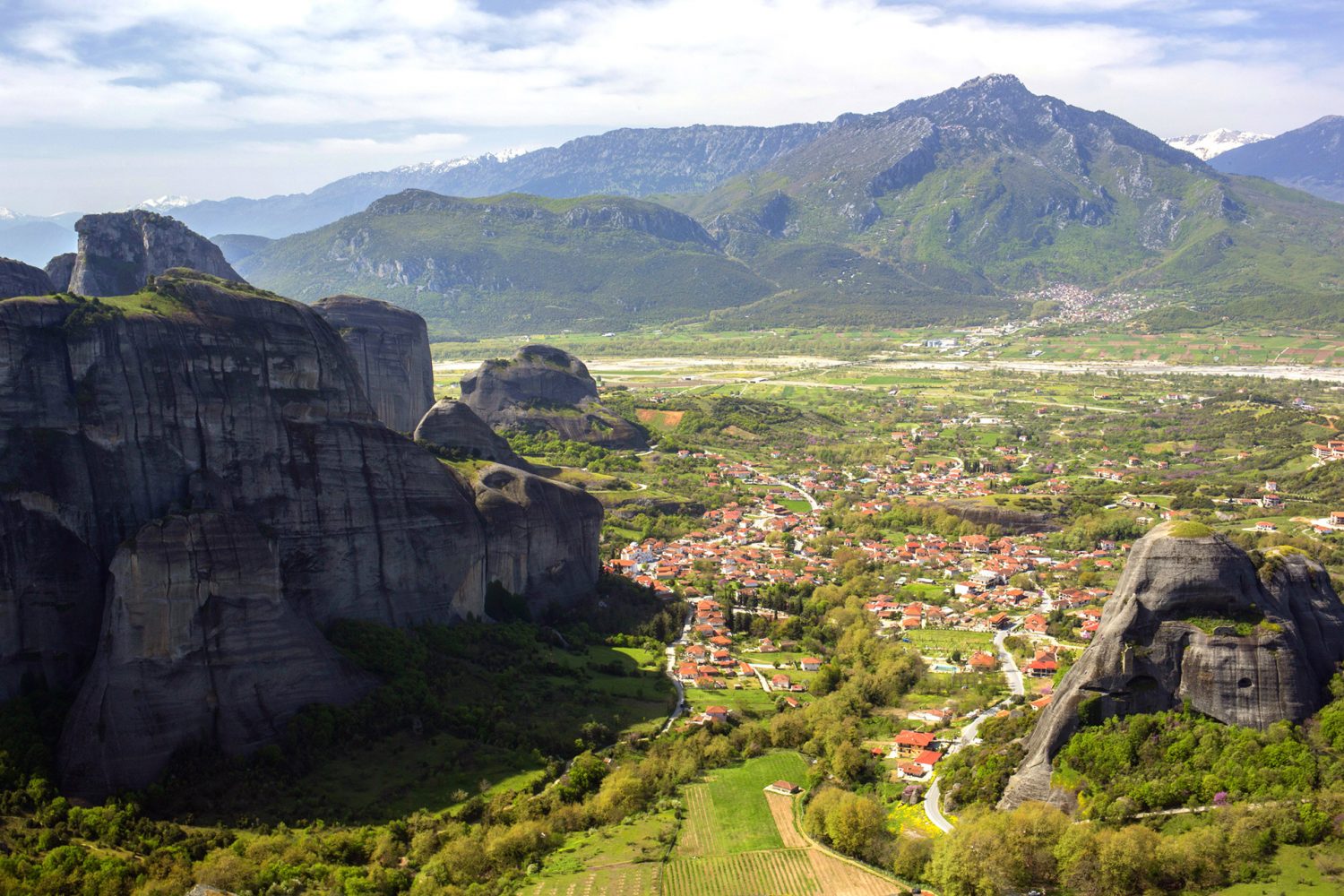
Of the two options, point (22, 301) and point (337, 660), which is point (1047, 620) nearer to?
point (337, 660)

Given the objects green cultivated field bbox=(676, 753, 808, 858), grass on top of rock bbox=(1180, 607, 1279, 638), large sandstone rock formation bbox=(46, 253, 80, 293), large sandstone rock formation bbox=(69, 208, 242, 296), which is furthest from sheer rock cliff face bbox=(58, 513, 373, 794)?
large sandstone rock formation bbox=(46, 253, 80, 293)

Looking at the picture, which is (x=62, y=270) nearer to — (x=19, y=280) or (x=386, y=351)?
(x=386, y=351)

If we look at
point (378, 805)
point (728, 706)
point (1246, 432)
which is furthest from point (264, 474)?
point (1246, 432)

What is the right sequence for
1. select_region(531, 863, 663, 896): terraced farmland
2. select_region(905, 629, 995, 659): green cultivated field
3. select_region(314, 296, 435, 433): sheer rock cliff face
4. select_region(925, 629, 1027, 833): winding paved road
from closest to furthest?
select_region(531, 863, 663, 896): terraced farmland < select_region(925, 629, 1027, 833): winding paved road < select_region(905, 629, 995, 659): green cultivated field < select_region(314, 296, 435, 433): sheer rock cliff face

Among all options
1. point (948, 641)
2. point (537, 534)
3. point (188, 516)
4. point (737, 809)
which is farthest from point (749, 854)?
point (537, 534)

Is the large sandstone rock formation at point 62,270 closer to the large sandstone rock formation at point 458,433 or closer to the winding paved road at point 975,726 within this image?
the large sandstone rock formation at point 458,433

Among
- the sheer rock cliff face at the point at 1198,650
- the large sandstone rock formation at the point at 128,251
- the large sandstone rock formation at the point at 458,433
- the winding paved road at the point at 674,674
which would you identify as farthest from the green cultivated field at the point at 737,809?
the large sandstone rock formation at the point at 128,251

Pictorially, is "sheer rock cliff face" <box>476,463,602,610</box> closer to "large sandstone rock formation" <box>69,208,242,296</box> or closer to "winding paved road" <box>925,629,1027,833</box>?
"winding paved road" <box>925,629,1027,833</box>
